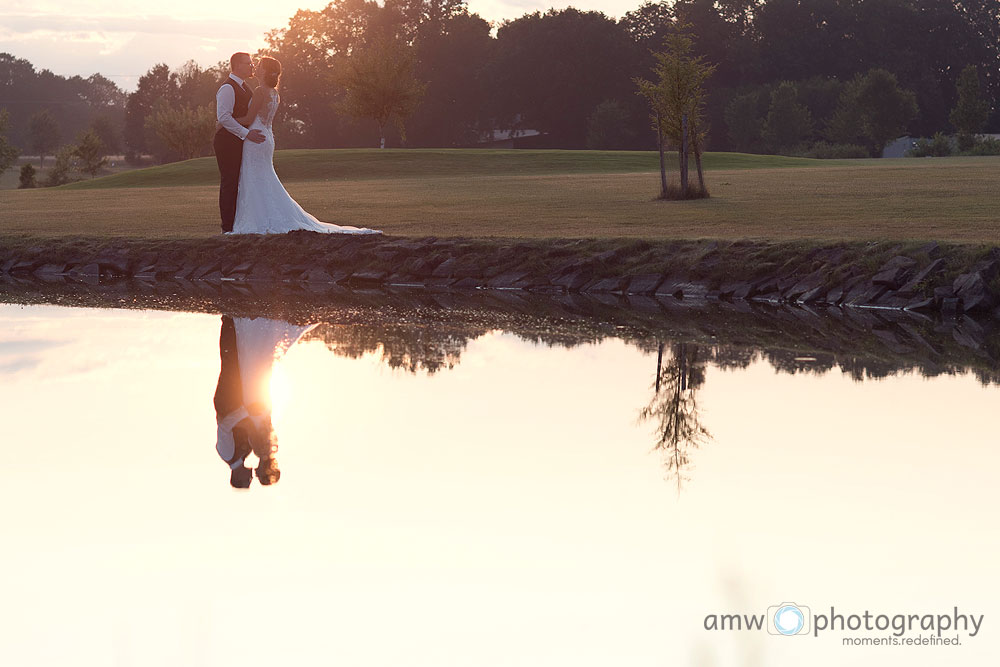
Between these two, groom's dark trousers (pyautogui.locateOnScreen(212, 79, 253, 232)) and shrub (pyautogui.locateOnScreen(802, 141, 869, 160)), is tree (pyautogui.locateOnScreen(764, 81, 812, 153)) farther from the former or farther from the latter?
groom's dark trousers (pyautogui.locateOnScreen(212, 79, 253, 232))

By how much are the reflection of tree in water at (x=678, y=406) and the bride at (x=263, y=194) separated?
10.7 meters

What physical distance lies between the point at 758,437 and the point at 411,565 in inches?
139

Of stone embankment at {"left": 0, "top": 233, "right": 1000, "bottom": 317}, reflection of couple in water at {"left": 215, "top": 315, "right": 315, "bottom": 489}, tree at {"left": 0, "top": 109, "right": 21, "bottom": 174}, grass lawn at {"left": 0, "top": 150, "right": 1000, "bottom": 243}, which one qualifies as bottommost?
reflection of couple in water at {"left": 215, "top": 315, "right": 315, "bottom": 489}

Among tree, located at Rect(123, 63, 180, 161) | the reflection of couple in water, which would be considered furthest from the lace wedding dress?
tree, located at Rect(123, 63, 180, 161)

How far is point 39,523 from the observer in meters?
6.47

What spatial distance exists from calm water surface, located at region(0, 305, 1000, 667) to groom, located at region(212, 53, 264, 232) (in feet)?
35.3

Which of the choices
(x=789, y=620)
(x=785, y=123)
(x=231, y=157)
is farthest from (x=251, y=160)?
(x=785, y=123)

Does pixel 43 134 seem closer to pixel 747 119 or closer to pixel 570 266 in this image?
pixel 747 119

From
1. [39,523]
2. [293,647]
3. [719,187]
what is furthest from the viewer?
[719,187]

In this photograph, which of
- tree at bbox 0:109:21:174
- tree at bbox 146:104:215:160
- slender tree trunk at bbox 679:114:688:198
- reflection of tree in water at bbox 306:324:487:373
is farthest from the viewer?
tree at bbox 146:104:215:160

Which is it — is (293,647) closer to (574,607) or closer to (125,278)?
(574,607)

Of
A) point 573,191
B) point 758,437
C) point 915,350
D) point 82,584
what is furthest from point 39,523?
point 573,191

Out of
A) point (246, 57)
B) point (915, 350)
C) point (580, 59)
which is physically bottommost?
point (915, 350)

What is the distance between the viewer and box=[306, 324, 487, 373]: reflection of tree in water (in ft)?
39.8
